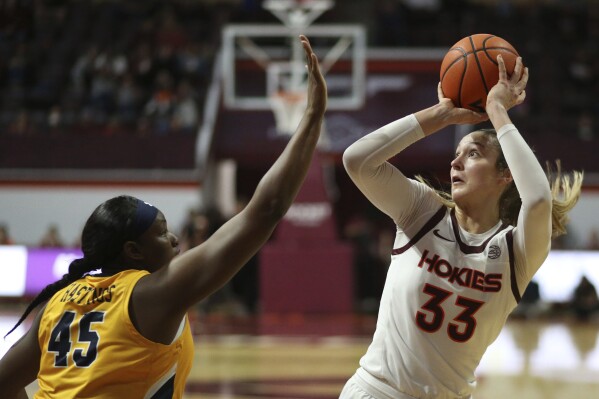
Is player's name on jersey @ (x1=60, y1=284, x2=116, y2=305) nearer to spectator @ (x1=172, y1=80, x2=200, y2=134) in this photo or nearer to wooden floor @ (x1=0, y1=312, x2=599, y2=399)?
wooden floor @ (x1=0, y1=312, x2=599, y2=399)

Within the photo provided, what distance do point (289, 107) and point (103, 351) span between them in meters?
13.5

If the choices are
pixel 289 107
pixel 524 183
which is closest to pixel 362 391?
pixel 524 183

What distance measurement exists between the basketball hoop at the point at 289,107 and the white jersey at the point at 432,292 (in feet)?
39.9

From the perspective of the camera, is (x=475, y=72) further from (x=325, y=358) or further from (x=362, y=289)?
(x=362, y=289)

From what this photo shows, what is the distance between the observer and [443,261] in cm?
338

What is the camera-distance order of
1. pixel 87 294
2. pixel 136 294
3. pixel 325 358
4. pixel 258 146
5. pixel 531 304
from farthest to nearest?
1. pixel 258 146
2. pixel 531 304
3. pixel 325 358
4. pixel 87 294
5. pixel 136 294

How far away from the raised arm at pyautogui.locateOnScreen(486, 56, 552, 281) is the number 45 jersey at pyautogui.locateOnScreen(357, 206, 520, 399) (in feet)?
0.28

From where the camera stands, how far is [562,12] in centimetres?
2130

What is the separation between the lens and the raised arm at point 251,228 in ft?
7.83

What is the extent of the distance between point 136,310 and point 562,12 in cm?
2031

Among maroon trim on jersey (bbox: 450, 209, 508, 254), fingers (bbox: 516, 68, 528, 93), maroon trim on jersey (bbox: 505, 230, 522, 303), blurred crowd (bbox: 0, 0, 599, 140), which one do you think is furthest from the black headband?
blurred crowd (bbox: 0, 0, 599, 140)

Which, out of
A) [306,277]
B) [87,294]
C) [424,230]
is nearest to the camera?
[87,294]

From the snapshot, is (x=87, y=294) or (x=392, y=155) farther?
(x=392, y=155)

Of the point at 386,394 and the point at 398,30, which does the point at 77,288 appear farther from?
the point at 398,30
